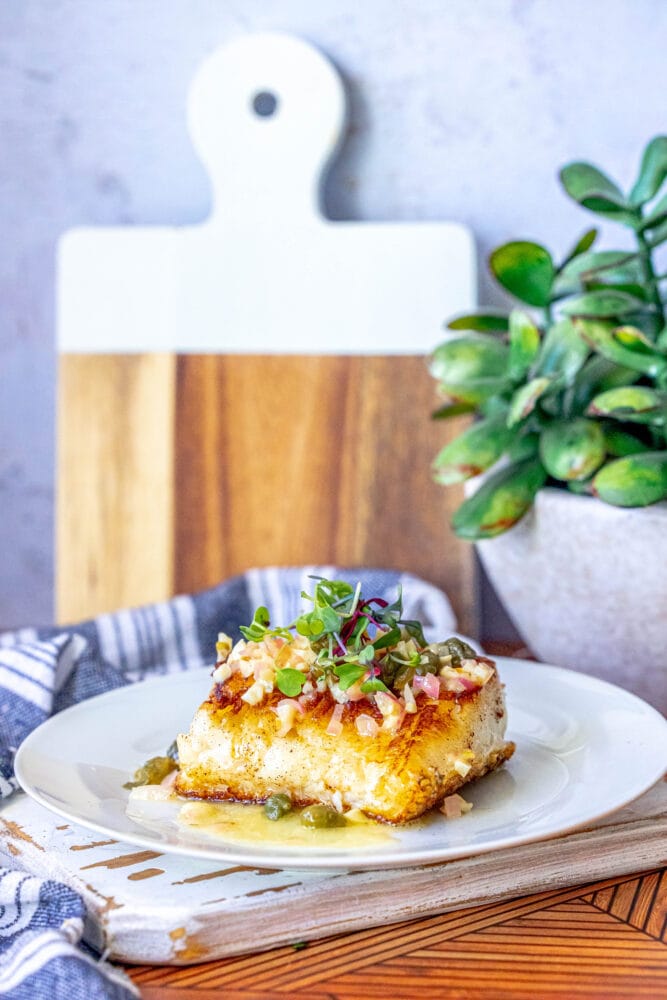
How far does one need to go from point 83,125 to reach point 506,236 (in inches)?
26.7

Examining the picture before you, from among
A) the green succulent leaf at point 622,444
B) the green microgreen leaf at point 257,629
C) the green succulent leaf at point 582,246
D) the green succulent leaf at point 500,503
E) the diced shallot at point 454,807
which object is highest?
the green succulent leaf at point 582,246

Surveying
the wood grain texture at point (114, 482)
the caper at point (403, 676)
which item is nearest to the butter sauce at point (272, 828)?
the caper at point (403, 676)

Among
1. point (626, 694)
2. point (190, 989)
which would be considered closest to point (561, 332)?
point (626, 694)

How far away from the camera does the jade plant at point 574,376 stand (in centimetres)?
117

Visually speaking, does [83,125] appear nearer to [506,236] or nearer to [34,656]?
[506,236]

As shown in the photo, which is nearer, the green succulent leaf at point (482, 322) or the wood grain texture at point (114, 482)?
the green succulent leaf at point (482, 322)

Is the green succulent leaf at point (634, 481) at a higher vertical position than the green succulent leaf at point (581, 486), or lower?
higher

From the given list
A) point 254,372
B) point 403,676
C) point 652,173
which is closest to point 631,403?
point 652,173

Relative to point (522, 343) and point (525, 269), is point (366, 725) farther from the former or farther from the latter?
point (525, 269)

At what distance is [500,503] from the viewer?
1236mm

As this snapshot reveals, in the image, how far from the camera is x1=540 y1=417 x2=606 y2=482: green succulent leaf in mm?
1167

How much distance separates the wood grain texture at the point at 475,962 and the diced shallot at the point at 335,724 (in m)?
0.16

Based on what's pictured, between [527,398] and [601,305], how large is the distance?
0.13 m

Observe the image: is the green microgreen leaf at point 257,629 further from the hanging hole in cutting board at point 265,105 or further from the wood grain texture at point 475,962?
the hanging hole in cutting board at point 265,105
